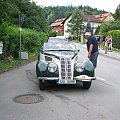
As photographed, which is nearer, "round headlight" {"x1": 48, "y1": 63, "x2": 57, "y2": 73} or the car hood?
"round headlight" {"x1": 48, "y1": 63, "x2": 57, "y2": 73}

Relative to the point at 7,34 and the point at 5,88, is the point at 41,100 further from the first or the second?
the point at 7,34

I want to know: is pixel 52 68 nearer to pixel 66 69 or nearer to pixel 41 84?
pixel 66 69

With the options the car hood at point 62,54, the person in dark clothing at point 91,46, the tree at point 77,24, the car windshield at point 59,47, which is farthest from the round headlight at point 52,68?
the tree at point 77,24

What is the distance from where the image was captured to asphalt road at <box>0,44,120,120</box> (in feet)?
23.9

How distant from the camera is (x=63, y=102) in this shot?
28.4ft

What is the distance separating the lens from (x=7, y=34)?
19.1 metres

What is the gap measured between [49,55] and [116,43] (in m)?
27.8

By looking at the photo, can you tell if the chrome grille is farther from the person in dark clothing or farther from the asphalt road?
the person in dark clothing

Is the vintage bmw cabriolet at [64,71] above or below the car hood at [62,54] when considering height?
below

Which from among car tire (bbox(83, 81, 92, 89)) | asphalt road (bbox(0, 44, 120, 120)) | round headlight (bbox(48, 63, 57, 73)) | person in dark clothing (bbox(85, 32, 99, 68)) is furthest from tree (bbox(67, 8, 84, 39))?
round headlight (bbox(48, 63, 57, 73))

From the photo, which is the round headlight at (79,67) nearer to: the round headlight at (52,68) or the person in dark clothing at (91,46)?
the round headlight at (52,68)

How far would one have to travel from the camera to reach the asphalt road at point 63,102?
23.9 feet

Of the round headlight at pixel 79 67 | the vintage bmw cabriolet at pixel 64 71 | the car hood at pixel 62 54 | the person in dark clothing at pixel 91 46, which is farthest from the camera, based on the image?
the person in dark clothing at pixel 91 46

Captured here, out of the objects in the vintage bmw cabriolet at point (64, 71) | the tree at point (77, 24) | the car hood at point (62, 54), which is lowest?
the vintage bmw cabriolet at point (64, 71)
